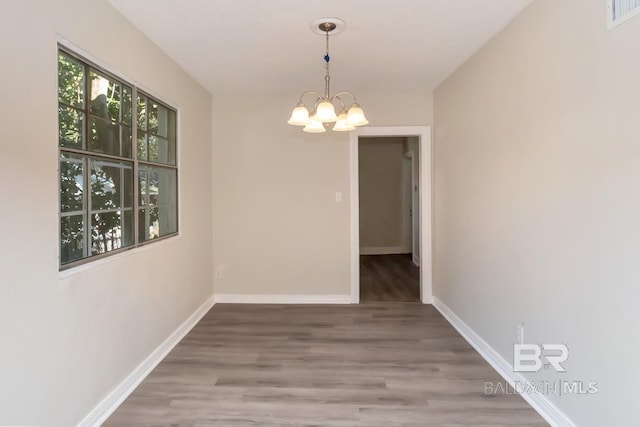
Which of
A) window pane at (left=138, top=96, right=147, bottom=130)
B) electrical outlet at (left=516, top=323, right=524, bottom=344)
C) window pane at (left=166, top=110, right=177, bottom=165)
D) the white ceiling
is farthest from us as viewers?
window pane at (left=166, top=110, right=177, bottom=165)

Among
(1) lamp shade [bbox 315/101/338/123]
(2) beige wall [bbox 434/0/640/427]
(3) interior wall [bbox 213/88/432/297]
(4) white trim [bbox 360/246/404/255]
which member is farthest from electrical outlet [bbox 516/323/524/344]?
(4) white trim [bbox 360/246/404/255]

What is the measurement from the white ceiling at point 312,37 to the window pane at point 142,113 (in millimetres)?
466

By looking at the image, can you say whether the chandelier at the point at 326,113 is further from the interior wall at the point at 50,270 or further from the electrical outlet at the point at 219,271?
the electrical outlet at the point at 219,271

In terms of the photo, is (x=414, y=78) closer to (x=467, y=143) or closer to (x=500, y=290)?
(x=467, y=143)

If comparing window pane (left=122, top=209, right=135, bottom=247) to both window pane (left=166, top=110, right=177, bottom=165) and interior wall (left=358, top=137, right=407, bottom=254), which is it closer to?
window pane (left=166, top=110, right=177, bottom=165)

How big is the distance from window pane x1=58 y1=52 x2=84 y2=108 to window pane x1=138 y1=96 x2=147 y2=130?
0.65 m

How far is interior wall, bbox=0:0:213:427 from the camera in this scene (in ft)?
5.11

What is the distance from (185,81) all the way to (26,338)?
2.57m

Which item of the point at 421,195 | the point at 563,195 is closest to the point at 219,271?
the point at 421,195

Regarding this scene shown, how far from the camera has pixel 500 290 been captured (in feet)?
8.96

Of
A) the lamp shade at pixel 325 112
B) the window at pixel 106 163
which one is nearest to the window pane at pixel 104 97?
the window at pixel 106 163

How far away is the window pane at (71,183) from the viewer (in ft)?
6.28

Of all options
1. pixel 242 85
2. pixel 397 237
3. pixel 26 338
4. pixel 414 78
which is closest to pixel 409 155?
pixel 397 237

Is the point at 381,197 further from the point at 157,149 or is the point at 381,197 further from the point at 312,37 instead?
the point at 157,149
